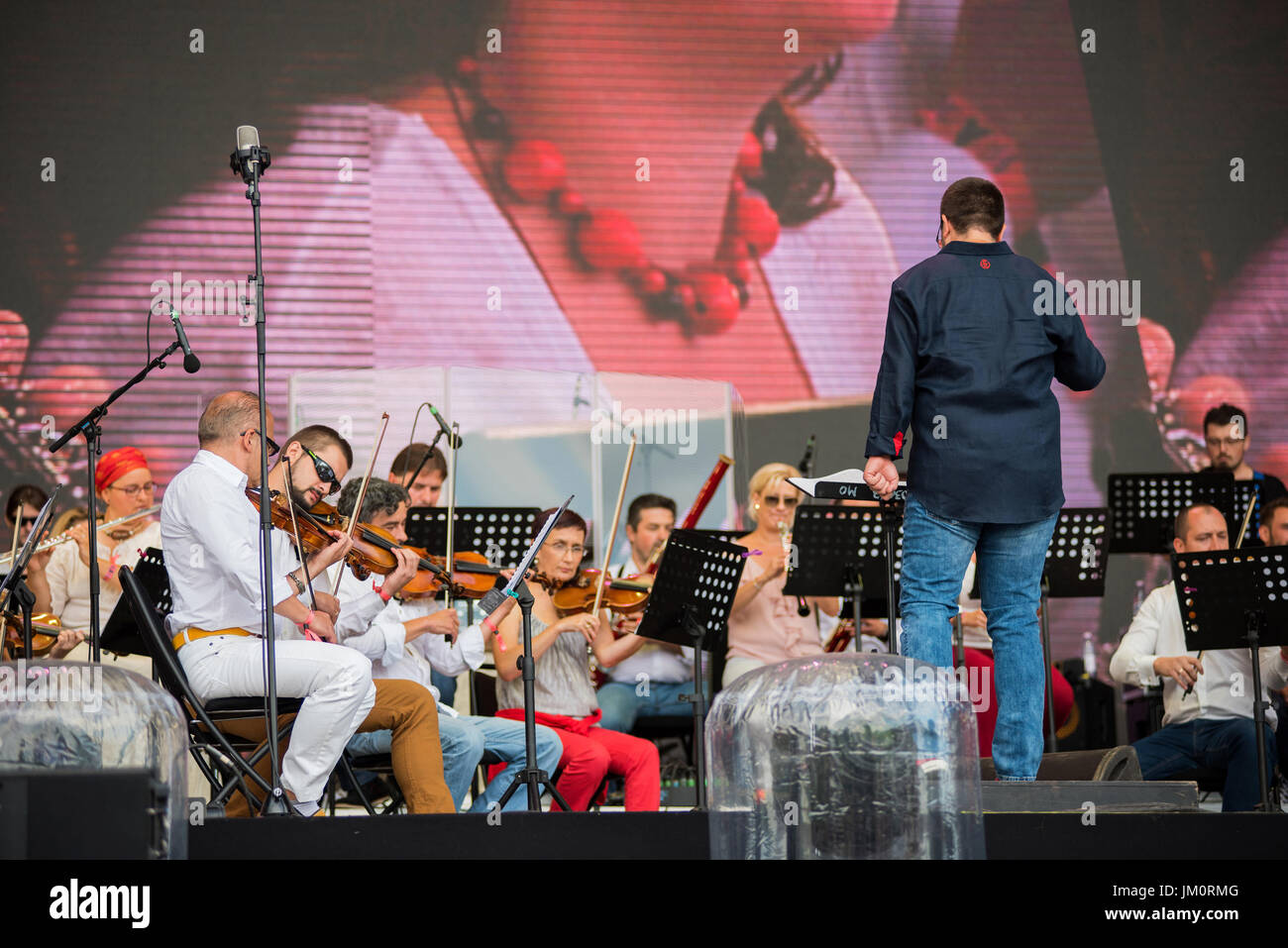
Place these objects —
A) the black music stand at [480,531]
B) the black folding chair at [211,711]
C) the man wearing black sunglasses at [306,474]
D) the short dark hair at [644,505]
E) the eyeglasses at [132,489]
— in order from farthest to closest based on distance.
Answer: the short dark hair at [644,505]
the eyeglasses at [132,489]
the black music stand at [480,531]
the man wearing black sunglasses at [306,474]
the black folding chair at [211,711]

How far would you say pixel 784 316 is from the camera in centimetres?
759

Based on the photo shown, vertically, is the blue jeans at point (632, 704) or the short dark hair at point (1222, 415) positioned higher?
the short dark hair at point (1222, 415)

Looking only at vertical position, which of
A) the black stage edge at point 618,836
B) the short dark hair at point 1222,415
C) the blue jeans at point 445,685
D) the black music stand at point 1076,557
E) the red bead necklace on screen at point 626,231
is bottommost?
the black stage edge at point 618,836

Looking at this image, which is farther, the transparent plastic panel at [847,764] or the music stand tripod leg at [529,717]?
the music stand tripod leg at [529,717]

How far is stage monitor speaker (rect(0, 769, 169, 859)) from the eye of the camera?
1926mm

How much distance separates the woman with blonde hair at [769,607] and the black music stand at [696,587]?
0.89 meters

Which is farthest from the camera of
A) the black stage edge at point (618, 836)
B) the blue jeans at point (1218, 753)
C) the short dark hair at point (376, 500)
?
the blue jeans at point (1218, 753)

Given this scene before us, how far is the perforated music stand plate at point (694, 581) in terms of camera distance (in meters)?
4.53

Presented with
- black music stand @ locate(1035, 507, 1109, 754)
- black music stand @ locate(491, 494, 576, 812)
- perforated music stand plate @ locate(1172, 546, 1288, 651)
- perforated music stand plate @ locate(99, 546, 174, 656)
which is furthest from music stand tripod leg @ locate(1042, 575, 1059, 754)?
perforated music stand plate @ locate(99, 546, 174, 656)

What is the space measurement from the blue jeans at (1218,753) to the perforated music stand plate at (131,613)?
303 centimetres

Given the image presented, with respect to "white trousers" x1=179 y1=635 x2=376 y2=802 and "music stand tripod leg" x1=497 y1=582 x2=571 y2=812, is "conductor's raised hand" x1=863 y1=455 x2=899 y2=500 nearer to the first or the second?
"music stand tripod leg" x1=497 y1=582 x2=571 y2=812

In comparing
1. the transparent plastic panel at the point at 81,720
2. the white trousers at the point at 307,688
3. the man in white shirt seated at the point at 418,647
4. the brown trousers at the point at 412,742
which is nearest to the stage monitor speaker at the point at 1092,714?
the man in white shirt seated at the point at 418,647

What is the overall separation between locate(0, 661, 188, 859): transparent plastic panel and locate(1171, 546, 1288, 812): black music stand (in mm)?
2959

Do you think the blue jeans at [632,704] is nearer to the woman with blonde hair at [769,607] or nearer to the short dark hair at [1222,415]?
the woman with blonde hair at [769,607]
